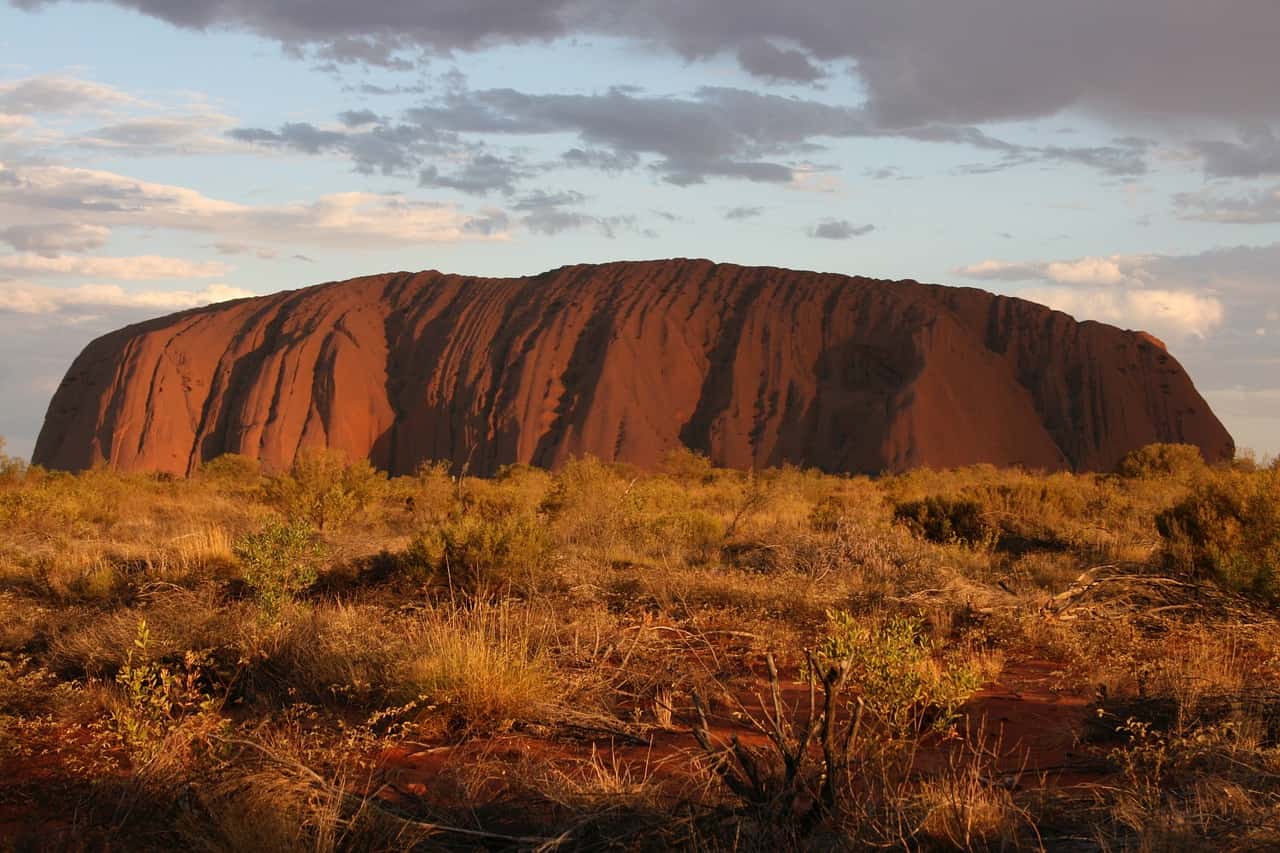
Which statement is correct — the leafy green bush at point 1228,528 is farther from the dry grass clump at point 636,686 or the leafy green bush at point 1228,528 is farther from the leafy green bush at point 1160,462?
the leafy green bush at point 1160,462

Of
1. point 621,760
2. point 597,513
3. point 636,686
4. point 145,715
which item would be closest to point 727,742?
point 621,760

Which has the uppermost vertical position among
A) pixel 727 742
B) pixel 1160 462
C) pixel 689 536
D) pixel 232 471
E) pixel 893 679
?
pixel 1160 462

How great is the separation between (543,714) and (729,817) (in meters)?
1.81

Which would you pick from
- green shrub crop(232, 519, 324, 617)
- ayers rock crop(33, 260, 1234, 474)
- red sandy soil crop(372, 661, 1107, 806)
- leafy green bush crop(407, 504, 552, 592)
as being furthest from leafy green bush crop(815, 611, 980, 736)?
ayers rock crop(33, 260, 1234, 474)

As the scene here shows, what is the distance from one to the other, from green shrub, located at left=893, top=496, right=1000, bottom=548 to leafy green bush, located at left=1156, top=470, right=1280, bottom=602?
2586 millimetres

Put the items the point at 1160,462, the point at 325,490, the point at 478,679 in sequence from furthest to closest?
the point at 1160,462 < the point at 325,490 < the point at 478,679

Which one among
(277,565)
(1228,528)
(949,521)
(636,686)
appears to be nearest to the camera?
(636,686)

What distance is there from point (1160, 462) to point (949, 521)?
1674 cm

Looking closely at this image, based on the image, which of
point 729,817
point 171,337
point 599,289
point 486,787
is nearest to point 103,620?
point 486,787

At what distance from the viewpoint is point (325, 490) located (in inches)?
619

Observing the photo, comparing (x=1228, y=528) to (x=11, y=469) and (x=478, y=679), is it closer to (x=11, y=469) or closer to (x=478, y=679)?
(x=478, y=679)

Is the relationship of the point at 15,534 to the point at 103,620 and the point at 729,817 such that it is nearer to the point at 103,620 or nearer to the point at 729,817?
the point at 103,620

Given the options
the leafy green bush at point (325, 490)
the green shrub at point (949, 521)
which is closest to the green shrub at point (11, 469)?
the leafy green bush at point (325, 490)

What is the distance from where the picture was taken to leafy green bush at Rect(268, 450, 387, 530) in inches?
571
